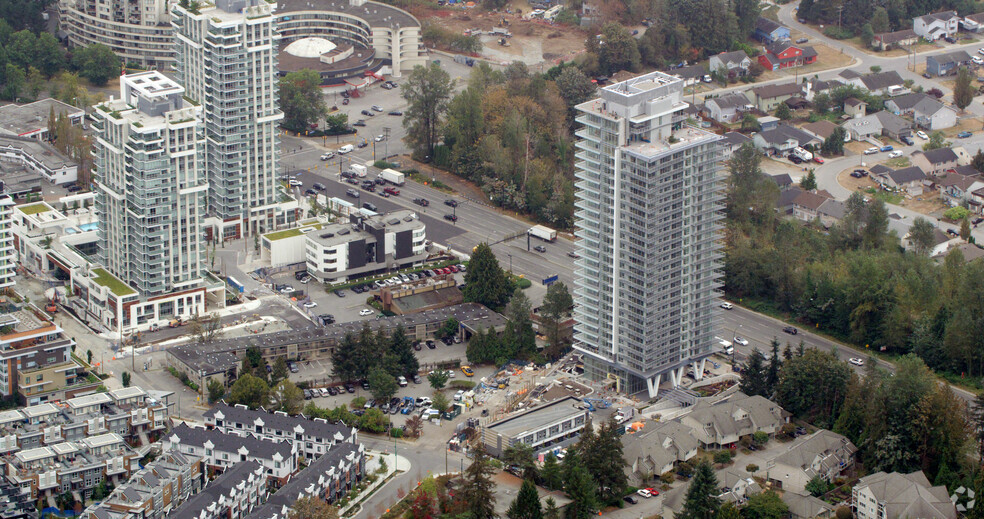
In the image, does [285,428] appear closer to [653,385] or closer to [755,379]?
[653,385]

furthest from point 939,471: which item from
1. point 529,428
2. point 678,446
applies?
point 529,428

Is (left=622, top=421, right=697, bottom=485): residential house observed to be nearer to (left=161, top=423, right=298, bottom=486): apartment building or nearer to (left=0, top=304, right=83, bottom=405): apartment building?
(left=161, top=423, right=298, bottom=486): apartment building

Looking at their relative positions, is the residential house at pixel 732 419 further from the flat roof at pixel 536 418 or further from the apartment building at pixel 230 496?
the apartment building at pixel 230 496

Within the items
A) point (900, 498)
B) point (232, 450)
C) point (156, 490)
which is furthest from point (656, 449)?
point (156, 490)

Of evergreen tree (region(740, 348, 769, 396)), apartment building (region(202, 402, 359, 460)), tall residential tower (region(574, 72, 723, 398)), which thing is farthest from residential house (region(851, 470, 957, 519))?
apartment building (region(202, 402, 359, 460))

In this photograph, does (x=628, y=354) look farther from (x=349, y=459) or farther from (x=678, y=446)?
(x=349, y=459)

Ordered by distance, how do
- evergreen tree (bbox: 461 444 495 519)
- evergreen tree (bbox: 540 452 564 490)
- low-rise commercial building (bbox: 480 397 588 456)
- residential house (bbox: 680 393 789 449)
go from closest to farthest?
evergreen tree (bbox: 461 444 495 519) < evergreen tree (bbox: 540 452 564 490) < low-rise commercial building (bbox: 480 397 588 456) < residential house (bbox: 680 393 789 449)
